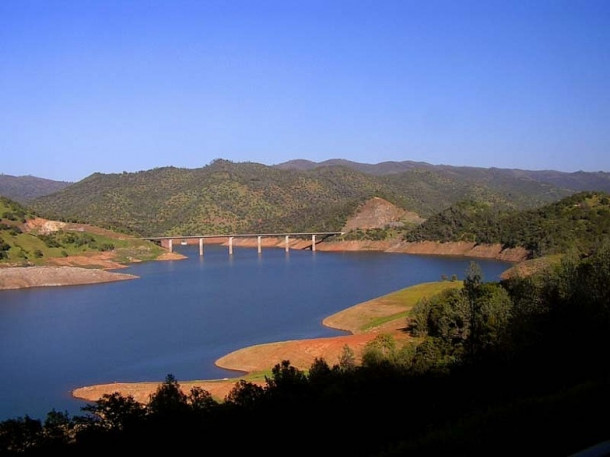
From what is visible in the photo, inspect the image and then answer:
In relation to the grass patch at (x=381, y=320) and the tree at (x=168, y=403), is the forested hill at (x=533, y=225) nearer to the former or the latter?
the grass patch at (x=381, y=320)

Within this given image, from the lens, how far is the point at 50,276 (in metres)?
98.1

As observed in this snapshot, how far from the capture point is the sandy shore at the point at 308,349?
35.3 meters

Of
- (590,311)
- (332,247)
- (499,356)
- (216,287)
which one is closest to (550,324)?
(590,311)

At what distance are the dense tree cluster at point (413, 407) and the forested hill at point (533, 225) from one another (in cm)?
6945

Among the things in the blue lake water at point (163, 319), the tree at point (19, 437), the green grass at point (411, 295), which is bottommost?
the blue lake water at point (163, 319)

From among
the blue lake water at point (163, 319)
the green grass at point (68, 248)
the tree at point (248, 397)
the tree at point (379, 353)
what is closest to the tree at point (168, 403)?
the tree at point (248, 397)

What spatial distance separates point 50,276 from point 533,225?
8017 centimetres

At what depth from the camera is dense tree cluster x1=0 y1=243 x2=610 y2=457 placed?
10.5 metres

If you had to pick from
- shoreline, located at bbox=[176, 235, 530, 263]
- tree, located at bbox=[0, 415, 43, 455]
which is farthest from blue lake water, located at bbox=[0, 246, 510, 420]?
Result: tree, located at bbox=[0, 415, 43, 455]

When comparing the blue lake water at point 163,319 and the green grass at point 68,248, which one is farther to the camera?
the green grass at point 68,248

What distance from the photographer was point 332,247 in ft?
538

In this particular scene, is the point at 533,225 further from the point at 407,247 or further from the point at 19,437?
the point at 19,437

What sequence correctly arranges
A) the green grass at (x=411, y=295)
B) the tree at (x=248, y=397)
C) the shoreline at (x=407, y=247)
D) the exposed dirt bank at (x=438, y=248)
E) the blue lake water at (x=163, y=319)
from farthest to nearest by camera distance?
1. the shoreline at (x=407, y=247)
2. the exposed dirt bank at (x=438, y=248)
3. the green grass at (x=411, y=295)
4. the blue lake water at (x=163, y=319)
5. the tree at (x=248, y=397)

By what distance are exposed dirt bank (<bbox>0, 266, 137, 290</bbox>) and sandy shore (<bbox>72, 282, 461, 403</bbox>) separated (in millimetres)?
52129
